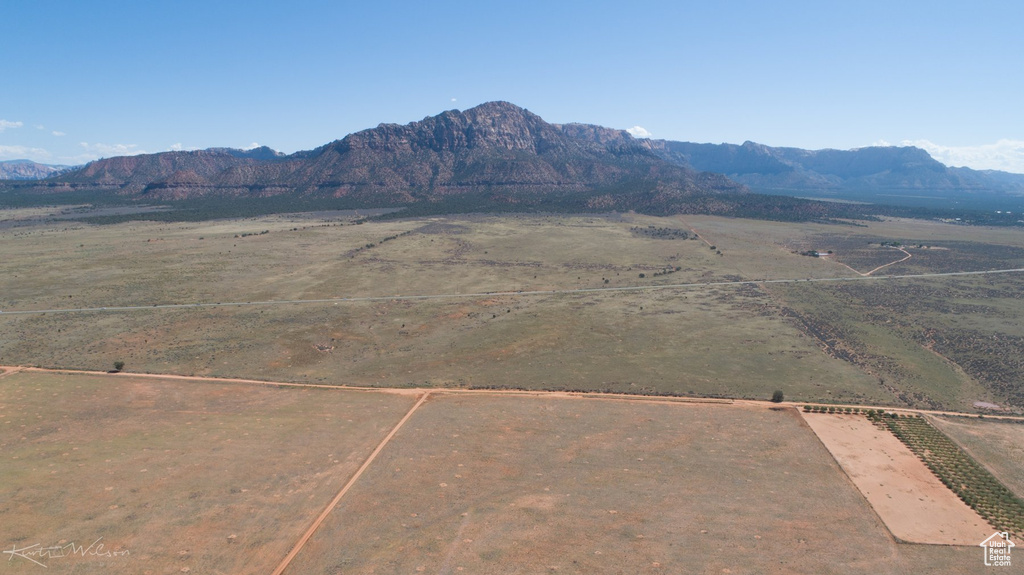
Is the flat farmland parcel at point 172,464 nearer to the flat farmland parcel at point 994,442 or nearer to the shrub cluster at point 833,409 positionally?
the shrub cluster at point 833,409

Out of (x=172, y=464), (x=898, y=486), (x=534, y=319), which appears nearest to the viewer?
(x=898, y=486)

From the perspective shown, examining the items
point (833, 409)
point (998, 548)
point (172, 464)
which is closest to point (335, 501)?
point (172, 464)

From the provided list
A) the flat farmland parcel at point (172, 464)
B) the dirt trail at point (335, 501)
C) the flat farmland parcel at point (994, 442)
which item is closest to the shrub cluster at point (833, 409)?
the flat farmland parcel at point (994, 442)

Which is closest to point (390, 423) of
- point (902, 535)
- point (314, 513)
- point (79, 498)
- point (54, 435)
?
point (314, 513)

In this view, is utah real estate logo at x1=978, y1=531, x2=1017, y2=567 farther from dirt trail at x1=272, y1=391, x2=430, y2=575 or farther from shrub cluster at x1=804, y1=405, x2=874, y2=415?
dirt trail at x1=272, y1=391, x2=430, y2=575

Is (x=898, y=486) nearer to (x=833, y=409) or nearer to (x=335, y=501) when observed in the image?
(x=833, y=409)
